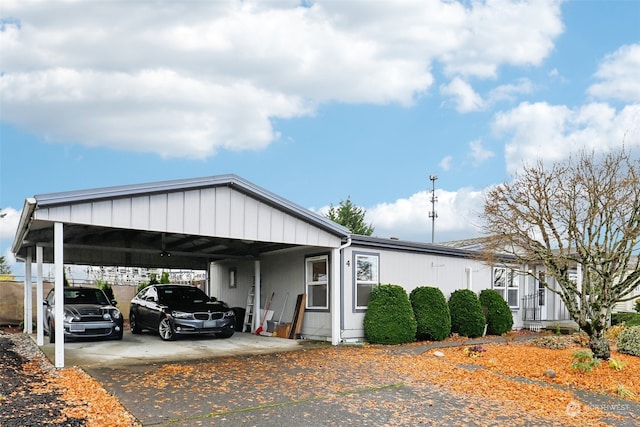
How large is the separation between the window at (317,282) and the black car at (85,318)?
4.86m

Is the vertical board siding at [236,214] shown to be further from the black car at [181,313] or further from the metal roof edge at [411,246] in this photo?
the black car at [181,313]

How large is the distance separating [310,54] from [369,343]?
7.06 meters

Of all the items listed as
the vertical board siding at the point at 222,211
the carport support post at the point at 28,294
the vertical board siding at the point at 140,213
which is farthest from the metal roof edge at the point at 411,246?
the carport support post at the point at 28,294

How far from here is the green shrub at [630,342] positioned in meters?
11.5

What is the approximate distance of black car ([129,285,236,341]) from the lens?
43.2 ft

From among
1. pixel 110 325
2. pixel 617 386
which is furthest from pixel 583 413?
pixel 110 325

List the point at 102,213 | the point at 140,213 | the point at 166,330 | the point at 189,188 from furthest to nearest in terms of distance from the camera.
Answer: the point at 166,330
the point at 189,188
the point at 140,213
the point at 102,213

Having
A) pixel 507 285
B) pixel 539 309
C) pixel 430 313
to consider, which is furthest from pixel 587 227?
pixel 539 309

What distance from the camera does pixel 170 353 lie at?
11008 millimetres

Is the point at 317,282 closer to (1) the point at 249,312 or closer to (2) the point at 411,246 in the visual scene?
(2) the point at 411,246

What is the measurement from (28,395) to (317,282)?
7877mm

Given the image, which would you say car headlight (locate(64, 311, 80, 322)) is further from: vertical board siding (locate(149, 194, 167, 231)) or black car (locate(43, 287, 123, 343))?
vertical board siding (locate(149, 194, 167, 231))

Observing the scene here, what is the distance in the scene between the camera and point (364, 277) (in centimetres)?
1367

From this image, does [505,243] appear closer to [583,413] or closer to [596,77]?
[596,77]
